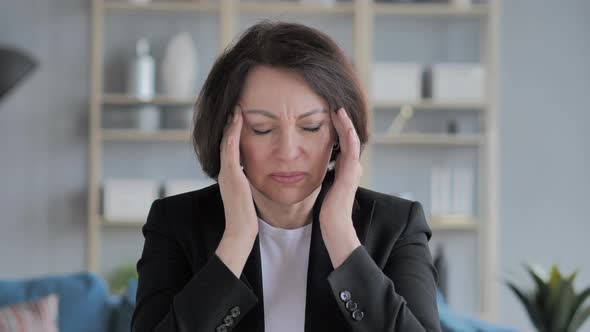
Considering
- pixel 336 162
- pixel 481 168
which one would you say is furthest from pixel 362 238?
pixel 481 168

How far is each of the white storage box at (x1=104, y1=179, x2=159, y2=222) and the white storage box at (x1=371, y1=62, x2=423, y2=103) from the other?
4.50ft

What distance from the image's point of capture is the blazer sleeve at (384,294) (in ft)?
4.80

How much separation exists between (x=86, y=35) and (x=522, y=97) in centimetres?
259

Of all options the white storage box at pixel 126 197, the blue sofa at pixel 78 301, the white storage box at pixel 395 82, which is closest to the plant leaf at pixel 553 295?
the blue sofa at pixel 78 301

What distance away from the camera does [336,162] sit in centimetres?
163

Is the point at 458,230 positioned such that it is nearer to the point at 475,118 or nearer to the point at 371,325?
the point at 475,118

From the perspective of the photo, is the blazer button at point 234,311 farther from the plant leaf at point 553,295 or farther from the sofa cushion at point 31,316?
the plant leaf at point 553,295

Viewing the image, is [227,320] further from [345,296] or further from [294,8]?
[294,8]

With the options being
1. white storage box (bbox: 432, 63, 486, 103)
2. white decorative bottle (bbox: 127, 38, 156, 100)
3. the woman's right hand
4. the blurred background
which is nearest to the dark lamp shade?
the blurred background

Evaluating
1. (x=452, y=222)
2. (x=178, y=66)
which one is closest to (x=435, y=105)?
(x=452, y=222)

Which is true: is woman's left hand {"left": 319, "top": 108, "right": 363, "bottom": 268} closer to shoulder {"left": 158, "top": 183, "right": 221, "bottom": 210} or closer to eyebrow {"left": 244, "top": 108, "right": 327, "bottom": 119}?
eyebrow {"left": 244, "top": 108, "right": 327, "bottom": 119}

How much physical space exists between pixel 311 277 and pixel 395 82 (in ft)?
11.2

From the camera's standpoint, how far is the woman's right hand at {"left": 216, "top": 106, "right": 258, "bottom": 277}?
1.52 m

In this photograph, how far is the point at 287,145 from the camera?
4.88 ft
